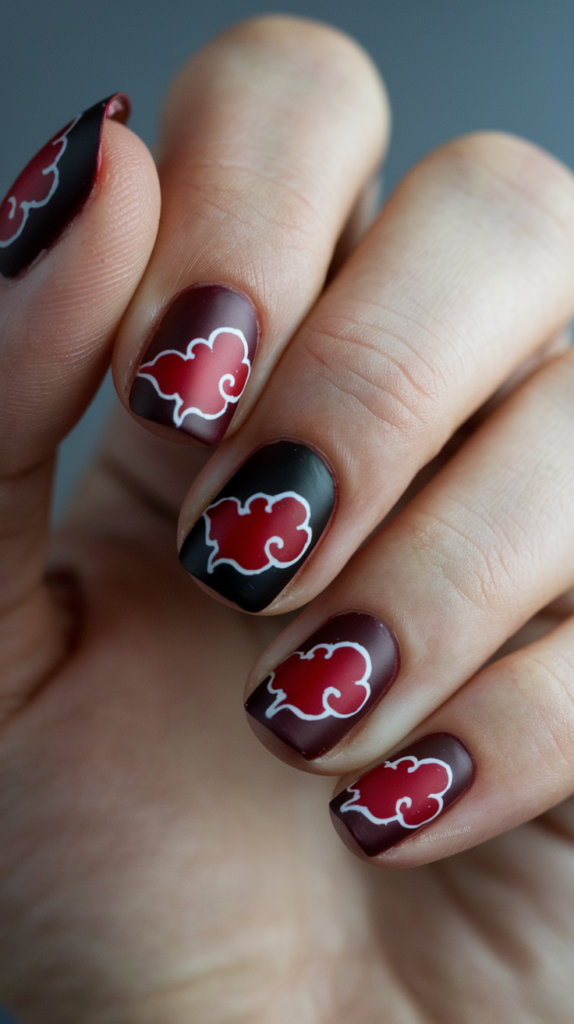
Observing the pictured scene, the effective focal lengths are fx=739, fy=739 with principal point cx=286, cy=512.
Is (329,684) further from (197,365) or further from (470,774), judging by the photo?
(197,365)

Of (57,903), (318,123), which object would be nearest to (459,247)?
(318,123)

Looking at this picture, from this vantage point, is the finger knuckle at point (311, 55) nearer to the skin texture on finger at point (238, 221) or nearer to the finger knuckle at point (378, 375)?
the skin texture on finger at point (238, 221)

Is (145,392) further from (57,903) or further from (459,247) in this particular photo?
(57,903)

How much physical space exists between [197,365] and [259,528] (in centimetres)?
16

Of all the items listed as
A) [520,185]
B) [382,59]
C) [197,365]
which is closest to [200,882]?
[197,365]

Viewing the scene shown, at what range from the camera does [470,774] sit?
723 mm

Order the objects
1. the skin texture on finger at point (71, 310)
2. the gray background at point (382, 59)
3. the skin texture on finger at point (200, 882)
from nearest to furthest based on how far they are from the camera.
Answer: the skin texture on finger at point (71, 310) → the skin texture on finger at point (200, 882) → the gray background at point (382, 59)

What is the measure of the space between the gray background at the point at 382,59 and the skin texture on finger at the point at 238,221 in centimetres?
69

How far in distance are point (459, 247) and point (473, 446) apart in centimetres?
21

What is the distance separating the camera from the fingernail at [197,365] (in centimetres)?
66

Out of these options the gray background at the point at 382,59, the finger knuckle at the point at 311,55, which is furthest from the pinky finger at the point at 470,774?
the gray background at the point at 382,59

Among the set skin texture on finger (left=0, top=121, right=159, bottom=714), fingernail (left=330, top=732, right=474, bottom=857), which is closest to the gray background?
skin texture on finger (left=0, top=121, right=159, bottom=714)

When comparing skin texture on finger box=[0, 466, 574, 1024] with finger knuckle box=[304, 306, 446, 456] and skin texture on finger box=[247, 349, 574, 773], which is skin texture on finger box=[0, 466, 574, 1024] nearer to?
skin texture on finger box=[247, 349, 574, 773]

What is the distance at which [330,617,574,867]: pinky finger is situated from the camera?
713mm
